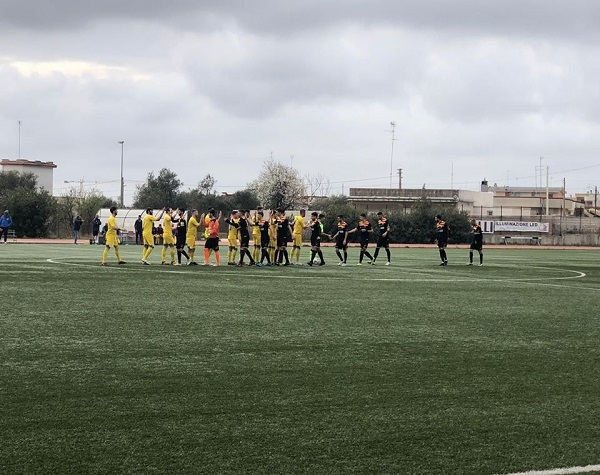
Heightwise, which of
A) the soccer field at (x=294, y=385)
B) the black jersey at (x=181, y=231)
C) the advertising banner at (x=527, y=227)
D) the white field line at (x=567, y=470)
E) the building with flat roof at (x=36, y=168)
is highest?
the building with flat roof at (x=36, y=168)

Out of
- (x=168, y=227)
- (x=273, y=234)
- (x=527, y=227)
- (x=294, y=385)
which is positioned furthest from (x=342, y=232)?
(x=527, y=227)

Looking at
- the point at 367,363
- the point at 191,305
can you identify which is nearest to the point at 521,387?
the point at 367,363

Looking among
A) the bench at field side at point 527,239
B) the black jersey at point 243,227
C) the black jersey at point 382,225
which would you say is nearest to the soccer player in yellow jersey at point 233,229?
the black jersey at point 243,227

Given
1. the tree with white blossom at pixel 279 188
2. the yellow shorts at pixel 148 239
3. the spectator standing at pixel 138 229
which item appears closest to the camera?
the yellow shorts at pixel 148 239

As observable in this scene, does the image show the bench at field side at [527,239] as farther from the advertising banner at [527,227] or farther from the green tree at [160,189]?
the green tree at [160,189]

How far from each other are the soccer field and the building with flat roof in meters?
103

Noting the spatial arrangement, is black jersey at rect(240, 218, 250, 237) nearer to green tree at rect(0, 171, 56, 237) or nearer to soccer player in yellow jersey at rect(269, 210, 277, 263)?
soccer player in yellow jersey at rect(269, 210, 277, 263)

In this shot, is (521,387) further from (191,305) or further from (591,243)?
(591,243)

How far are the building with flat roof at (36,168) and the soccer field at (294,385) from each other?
339 feet

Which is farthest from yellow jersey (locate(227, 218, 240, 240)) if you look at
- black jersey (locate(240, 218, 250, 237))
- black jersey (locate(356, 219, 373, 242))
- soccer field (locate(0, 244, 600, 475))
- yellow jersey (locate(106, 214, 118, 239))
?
soccer field (locate(0, 244, 600, 475))

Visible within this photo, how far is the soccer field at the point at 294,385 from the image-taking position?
6652mm

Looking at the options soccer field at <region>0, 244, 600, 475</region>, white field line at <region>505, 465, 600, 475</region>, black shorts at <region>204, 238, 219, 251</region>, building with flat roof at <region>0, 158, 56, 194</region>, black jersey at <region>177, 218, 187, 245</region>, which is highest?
building with flat roof at <region>0, 158, 56, 194</region>

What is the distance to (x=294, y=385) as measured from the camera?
915 cm

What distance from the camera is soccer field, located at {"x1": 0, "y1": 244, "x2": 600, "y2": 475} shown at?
6652 millimetres
